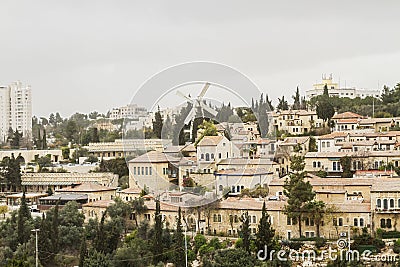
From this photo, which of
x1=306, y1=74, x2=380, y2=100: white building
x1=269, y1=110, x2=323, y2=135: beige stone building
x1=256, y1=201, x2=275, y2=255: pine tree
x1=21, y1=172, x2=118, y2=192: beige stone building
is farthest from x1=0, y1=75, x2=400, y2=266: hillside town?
x1=306, y1=74, x2=380, y2=100: white building

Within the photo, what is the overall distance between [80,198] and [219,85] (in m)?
7.88

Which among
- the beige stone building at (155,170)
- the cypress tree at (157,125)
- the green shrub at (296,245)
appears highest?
the cypress tree at (157,125)

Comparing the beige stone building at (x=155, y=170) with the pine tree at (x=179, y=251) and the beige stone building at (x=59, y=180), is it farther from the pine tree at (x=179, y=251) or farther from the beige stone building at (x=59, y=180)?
the beige stone building at (x=59, y=180)

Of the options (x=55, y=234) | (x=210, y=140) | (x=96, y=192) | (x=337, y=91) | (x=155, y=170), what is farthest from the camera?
(x=337, y=91)

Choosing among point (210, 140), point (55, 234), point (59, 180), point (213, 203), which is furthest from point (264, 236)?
point (59, 180)

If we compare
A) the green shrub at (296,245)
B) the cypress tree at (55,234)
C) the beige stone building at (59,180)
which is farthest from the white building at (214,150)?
the beige stone building at (59,180)

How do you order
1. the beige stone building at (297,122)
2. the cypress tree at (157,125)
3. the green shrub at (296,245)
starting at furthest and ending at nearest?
the beige stone building at (297,122), the green shrub at (296,245), the cypress tree at (157,125)

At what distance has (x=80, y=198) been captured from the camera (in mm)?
15688

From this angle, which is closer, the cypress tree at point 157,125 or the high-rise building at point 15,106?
the cypress tree at point 157,125

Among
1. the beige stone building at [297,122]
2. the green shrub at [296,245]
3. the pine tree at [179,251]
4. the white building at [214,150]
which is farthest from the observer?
the beige stone building at [297,122]

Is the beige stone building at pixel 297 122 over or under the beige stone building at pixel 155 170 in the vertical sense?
over

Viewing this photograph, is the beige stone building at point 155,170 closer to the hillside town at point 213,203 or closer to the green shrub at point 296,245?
the hillside town at point 213,203

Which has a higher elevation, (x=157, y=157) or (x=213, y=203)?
(x=157, y=157)

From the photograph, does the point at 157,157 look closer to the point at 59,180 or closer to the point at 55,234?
the point at 55,234
